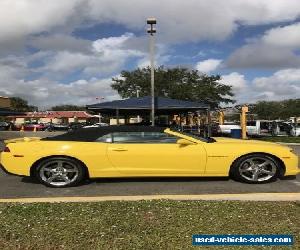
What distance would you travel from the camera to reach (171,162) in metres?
8.76

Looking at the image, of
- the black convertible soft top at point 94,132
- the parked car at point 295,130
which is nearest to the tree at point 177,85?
the parked car at point 295,130

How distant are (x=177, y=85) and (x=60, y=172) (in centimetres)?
4988

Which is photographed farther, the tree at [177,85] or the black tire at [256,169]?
the tree at [177,85]

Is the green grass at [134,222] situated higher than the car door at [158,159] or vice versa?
the car door at [158,159]

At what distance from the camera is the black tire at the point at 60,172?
28.7 ft

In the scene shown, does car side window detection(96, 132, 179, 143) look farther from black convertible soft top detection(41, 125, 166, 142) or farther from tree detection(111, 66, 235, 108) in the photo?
tree detection(111, 66, 235, 108)

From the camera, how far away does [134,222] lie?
5707mm

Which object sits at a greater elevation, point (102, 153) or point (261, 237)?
point (102, 153)

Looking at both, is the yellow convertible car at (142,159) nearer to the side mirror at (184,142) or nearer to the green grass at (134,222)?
the side mirror at (184,142)

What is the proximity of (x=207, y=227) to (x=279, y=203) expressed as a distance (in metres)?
1.66

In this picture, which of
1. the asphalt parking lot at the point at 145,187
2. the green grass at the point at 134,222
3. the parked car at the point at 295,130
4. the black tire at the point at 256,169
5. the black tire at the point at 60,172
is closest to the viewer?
the green grass at the point at 134,222

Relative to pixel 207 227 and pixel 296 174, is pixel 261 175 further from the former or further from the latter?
pixel 207 227

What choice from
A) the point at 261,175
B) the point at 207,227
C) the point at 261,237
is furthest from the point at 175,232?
the point at 261,175

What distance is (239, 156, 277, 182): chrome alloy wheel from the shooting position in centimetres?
888
